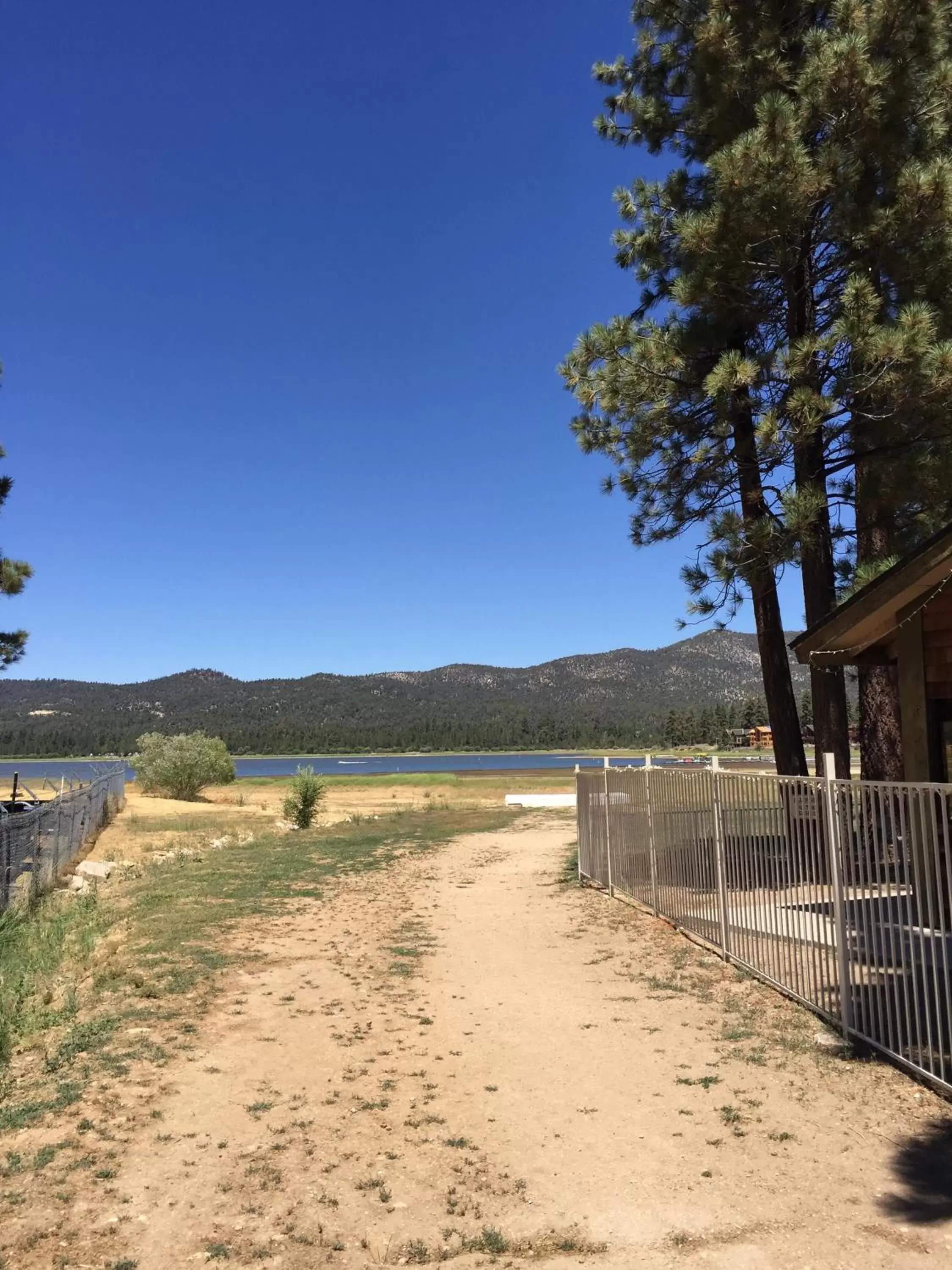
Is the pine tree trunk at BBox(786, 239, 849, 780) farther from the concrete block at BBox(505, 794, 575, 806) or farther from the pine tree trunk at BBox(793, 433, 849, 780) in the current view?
the concrete block at BBox(505, 794, 575, 806)

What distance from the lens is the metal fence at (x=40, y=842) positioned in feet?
43.1

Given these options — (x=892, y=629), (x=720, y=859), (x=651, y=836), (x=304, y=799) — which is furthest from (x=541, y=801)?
(x=892, y=629)

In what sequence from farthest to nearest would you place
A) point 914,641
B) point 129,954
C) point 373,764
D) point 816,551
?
point 373,764
point 816,551
point 129,954
point 914,641

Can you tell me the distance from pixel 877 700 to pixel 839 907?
8918 millimetres

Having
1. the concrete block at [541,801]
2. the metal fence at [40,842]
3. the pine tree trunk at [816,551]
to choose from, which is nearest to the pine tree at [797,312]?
the pine tree trunk at [816,551]

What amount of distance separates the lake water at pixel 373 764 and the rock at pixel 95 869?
6649 centimetres

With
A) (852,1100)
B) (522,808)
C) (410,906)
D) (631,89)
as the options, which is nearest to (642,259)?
(631,89)

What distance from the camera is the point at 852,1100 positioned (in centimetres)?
556

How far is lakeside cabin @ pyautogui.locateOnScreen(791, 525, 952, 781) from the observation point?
7934 millimetres

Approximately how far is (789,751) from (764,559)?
11.0 feet

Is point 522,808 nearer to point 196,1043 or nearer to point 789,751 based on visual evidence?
point 789,751

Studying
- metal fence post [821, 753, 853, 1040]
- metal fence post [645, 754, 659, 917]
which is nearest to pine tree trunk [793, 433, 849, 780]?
metal fence post [645, 754, 659, 917]

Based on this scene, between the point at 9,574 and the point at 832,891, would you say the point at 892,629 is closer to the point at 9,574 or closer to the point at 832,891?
the point at 832,891

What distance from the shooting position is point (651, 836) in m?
11.8
